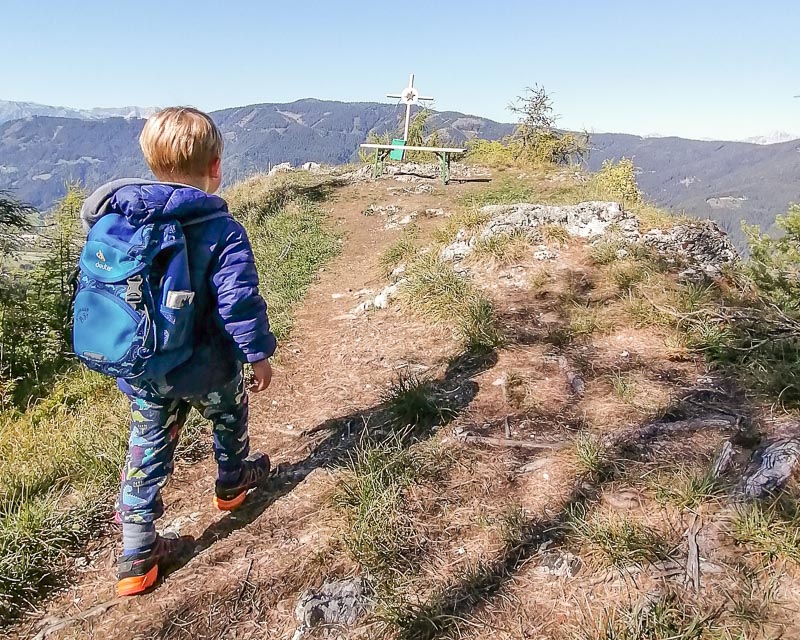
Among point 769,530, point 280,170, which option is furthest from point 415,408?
point 280,170

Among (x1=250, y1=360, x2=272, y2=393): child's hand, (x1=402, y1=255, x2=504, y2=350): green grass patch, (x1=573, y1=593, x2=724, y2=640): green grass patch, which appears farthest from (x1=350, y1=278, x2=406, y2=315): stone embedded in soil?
(x1=573, y1=593, x2=724, y2=640): green grass patch

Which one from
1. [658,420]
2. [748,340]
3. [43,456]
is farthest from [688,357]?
[43,456]

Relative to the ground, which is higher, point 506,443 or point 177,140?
point 177,140

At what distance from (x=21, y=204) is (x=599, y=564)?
25.0 feet

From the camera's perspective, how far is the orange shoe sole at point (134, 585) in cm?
198

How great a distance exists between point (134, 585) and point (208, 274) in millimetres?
1240

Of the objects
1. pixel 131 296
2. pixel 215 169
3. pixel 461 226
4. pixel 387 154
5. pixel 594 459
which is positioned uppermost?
pixel 387 154

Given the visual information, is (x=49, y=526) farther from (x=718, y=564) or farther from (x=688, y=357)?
(x=688, y=357)

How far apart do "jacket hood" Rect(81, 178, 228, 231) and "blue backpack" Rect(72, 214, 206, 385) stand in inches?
1.2

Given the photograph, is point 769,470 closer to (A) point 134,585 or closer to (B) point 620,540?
(B) point 620,540

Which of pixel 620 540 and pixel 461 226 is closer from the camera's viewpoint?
pixel 620 540

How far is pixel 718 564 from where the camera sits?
5.85 ft

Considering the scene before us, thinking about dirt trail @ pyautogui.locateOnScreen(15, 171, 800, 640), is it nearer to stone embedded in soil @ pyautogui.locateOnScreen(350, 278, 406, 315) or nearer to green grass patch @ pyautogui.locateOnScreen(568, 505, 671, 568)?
green grass patch @ pyautogui.locateOnScreen(568, 505, 671, 568)

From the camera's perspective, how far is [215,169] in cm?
203
